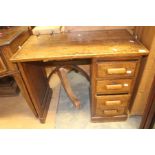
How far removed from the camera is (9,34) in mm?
1090

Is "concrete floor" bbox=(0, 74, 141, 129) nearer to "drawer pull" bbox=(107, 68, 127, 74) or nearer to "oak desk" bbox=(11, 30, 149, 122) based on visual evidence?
"oak desk" bbox=(11, 30, 149, 122)

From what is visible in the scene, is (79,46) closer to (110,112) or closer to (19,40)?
(19,40)

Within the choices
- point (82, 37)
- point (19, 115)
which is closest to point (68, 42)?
point (82, 37)

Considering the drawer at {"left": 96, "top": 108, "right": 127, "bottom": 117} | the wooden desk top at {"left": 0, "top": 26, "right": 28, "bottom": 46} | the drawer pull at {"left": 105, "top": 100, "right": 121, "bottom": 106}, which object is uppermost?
the wooden desk top at {"left": 0, "top": 26, "right": 28, "bottom": 46}

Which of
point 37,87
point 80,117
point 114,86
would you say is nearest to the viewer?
point 114,86

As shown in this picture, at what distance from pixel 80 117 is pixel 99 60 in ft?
2.25

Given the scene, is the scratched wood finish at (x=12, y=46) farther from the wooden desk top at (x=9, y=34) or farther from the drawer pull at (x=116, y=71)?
the drawer pull at (x=116, y=71)

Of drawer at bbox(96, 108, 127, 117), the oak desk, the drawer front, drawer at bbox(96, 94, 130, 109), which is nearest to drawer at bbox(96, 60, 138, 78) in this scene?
the oak desk

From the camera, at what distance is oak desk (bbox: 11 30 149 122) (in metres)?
0.91

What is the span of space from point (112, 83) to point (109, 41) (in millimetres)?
312

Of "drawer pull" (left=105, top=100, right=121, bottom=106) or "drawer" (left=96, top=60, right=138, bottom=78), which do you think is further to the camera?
"drawer pull" (left=105, top=100, right=121, bottom=106)

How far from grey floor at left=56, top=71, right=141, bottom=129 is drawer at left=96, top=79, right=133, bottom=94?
39 centimetres

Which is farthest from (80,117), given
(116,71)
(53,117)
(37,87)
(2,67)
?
(2,67)
